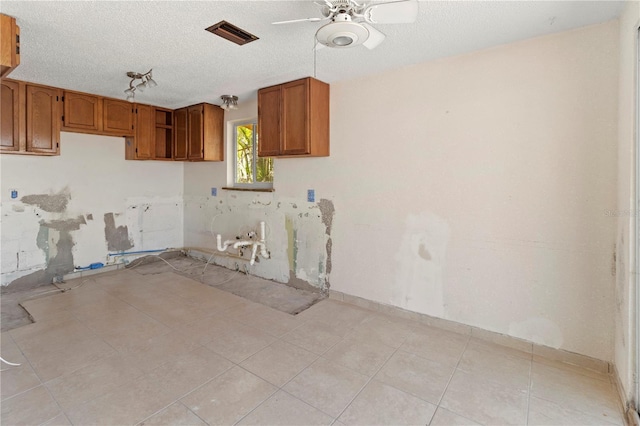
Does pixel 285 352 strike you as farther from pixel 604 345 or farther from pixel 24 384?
pixel 604 345

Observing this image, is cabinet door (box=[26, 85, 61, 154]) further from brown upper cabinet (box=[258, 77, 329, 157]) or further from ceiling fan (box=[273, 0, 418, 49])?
ceiling fan (box=[273, 0, 418, 49])

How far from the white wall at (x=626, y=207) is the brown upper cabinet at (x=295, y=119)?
227 centimetres

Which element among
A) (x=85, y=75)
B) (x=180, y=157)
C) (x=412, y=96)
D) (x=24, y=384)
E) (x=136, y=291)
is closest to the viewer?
(x=24, y=384)

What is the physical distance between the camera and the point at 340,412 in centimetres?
176

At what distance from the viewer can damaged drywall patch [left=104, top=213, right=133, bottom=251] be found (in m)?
4.38

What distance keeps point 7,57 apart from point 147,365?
2.17m

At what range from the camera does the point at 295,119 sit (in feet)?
10.7

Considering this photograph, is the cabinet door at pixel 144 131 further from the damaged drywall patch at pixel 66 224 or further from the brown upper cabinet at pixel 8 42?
the brown upper cabinet at pixel 8 42

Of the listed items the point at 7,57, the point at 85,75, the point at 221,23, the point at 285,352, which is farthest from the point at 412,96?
the point at 85,75

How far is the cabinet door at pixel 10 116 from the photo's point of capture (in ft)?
10.5

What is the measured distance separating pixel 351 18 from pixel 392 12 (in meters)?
0.21

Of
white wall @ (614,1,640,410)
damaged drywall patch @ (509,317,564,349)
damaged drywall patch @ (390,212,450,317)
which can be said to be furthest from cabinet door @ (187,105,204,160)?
white wall @ (614,1,640,410)

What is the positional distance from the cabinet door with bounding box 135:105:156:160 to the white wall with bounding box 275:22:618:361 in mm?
2715

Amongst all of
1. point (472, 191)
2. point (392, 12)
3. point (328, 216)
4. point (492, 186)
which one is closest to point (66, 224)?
point (328, 216)
